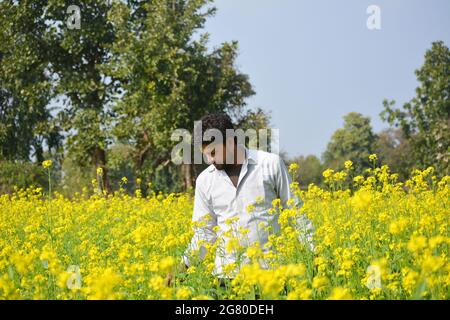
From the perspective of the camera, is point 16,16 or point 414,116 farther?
point 414,116

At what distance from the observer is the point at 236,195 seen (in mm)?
3918

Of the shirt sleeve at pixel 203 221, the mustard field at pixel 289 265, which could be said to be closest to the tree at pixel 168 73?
the mustard field at pixel 289 265

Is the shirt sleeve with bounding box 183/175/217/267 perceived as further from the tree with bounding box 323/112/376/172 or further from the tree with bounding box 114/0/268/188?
the tree with bounding box 323/112/376/172

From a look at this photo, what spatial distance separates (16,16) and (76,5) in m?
2.06

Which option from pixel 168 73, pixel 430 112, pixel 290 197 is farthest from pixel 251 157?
pixel 430 112

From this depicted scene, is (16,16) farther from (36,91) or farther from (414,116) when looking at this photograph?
(414,116)

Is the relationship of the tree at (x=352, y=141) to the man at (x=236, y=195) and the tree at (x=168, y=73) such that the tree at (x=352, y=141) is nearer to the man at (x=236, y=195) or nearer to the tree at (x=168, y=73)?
the tree at (x=168, y=73)

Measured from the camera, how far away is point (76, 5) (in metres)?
20.2

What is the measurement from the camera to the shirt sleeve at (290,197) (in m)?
3.64

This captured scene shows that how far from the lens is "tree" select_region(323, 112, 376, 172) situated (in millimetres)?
53656

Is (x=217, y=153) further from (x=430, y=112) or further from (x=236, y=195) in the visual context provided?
(x=430, y=112)

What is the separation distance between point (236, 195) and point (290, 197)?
1.20 ft

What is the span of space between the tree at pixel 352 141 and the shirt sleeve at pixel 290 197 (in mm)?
48854

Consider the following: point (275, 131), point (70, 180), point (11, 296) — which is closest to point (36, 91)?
point (275, 131)
